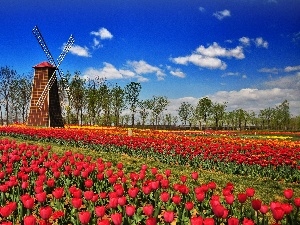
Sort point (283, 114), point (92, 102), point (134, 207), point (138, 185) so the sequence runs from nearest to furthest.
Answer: point (134, 207) → point (138, 185) → point (92, 102) → point (283, 114)

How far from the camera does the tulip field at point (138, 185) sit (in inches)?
171

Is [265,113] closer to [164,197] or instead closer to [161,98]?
[161,98]

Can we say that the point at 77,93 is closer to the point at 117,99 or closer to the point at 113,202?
the point at 117,99

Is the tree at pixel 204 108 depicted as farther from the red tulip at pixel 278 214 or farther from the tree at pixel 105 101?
the red tulip at pixel 278 214

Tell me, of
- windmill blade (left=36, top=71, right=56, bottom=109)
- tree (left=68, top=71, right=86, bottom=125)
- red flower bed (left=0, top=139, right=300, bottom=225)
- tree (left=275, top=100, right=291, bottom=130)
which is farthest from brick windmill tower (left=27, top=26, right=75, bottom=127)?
tree (left=275, top=100, right=291, bottom=130)

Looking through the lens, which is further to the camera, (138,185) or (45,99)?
(45,99)

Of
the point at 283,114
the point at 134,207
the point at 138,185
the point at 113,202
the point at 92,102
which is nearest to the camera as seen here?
the point at 134,207

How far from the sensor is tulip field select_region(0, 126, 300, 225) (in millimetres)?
4355

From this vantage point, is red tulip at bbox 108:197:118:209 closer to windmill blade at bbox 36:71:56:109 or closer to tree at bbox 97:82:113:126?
windmill blade at bbox 36:71:56:109

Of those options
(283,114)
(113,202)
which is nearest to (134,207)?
(113,202)

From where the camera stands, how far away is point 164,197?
470cm

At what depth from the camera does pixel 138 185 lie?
293 inches

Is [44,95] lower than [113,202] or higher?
higher

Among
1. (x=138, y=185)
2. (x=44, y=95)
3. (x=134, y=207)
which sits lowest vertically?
(x=138, y=185)
